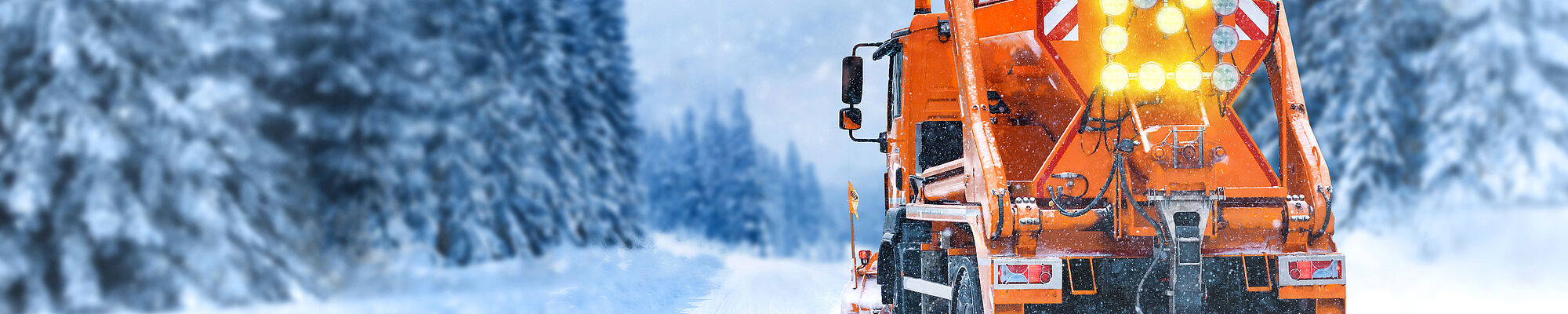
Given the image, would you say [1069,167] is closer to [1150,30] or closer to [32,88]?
[1150,30]

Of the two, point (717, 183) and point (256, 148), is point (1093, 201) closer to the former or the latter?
point (256, 148)

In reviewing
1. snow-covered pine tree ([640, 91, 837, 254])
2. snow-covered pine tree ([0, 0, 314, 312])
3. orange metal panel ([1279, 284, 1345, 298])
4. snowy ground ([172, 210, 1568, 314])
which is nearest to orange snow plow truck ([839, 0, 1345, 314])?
orange metal panel ([1279, 284, 1345, 298])

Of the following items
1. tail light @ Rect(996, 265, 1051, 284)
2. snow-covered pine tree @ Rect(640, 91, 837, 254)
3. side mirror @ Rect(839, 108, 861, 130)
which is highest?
snow-covered pine tree @ Rect(640, 91, 837, 254)

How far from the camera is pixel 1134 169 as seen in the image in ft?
18.2

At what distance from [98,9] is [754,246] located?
27.5 meters

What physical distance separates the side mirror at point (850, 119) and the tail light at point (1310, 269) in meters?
3.61

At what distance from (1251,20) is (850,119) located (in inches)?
128

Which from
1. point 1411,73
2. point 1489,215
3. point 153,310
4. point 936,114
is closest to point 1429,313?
point 936,114

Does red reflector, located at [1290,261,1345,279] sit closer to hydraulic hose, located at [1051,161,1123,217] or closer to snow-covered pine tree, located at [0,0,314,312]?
hydraulic hose, located at [1051,161,1123,217]

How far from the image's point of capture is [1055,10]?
5.78 m

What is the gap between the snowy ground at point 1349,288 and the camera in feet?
41.4

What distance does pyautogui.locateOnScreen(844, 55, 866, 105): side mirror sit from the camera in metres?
7.97

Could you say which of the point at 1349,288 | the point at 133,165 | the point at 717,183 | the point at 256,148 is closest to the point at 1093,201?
the point at 133,165

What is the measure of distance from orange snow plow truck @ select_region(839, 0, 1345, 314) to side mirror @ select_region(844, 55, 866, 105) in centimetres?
165
